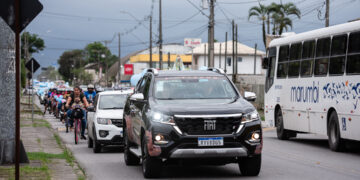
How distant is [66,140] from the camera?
2442 centimetres

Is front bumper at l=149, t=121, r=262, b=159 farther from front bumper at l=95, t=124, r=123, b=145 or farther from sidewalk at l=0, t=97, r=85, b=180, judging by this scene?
front bumper at l=95, t=124, r=123, b=145

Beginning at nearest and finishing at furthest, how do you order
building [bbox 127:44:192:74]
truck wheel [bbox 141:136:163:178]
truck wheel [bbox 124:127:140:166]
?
truck wheel [bbox 141:136:163:178] → truck wheel [bbox 124:127:140:166] → building [bbox 127:44:192:74]

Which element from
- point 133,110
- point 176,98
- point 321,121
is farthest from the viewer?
point 321,121

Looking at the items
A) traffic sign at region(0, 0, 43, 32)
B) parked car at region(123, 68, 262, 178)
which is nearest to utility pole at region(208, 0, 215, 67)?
parked car at region(123, 68, 262, 178)

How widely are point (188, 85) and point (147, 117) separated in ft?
4.18

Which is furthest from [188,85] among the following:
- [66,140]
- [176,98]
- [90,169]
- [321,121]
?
[66,140]

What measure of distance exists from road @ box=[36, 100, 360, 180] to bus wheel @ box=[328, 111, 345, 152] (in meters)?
0.24

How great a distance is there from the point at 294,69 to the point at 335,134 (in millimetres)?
4169

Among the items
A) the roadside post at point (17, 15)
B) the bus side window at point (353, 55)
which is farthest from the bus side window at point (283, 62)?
the roadside post at point (17, 15)

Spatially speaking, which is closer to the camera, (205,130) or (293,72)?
(205,130)

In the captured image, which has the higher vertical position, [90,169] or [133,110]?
[133,110]

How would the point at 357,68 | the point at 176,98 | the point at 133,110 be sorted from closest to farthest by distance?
the point at 176,98 < the point at 133,110 < the point at 357,68

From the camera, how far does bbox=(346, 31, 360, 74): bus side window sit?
55.6 ft

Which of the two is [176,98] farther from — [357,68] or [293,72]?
[293,72]
